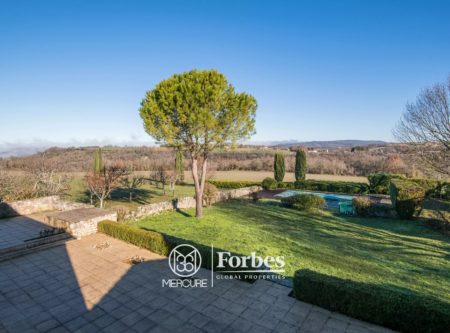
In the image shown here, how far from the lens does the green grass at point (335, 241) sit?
7559 mm

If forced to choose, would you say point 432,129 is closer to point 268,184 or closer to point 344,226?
point 344,226

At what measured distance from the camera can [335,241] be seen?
35.4 feet

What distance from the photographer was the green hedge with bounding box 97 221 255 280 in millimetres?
7023

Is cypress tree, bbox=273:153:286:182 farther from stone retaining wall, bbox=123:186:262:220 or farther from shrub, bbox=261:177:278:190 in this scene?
stone retaining wall, bbox=123:186:262:220

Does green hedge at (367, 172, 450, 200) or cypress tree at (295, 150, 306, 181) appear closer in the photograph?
green hedge at (367, 172, 450, 200)

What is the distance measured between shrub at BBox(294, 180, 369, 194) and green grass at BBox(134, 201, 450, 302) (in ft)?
33.8

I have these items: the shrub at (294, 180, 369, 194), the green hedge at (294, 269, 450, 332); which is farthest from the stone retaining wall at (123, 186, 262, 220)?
the green hedge at (294, 269, 450, 332)

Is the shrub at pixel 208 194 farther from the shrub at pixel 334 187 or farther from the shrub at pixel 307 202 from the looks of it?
the shrub at pixel 334 187

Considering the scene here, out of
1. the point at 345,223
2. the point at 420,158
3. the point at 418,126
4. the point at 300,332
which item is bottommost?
the point at 345,223

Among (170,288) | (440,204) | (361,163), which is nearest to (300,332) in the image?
(170,288)

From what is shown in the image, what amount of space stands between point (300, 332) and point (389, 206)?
1496 centimetres

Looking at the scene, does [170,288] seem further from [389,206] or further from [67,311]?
[389,206]

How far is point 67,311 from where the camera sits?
16.7ft

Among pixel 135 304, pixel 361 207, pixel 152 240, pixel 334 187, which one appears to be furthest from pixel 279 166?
pixel 135 304
